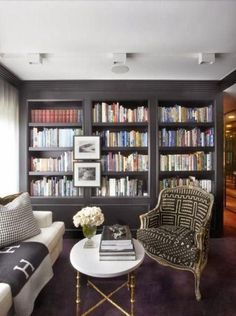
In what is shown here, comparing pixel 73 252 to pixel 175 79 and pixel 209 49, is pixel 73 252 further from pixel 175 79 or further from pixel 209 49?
pixel 175 79

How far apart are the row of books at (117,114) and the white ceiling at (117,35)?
1.76ft

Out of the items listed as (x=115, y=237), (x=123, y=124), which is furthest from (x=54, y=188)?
(x=115, y=237)

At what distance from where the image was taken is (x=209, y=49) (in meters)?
2.21

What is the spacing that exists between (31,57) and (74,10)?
3.13ft

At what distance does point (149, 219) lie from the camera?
2467mm

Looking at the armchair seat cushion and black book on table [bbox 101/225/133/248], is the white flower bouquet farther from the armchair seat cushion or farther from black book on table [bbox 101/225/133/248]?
the armchair seat cushion

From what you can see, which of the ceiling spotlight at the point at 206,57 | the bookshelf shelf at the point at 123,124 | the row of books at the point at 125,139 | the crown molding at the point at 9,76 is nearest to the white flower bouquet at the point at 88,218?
the row of books at the point at 125,139

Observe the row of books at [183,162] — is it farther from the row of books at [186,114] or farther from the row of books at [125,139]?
the row of books at [186,114]

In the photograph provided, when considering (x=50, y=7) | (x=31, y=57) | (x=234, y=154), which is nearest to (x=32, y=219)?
(x=31, y=57)

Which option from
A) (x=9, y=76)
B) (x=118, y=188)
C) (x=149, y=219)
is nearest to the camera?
(x=149, y=219)

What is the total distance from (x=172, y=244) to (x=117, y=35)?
205cm

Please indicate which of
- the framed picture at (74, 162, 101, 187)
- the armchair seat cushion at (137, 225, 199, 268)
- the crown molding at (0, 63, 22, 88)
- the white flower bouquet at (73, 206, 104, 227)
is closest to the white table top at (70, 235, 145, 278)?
the white flower bouquet at (73, 206, 104, 227)

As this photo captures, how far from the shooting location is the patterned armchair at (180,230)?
1964 millimetres

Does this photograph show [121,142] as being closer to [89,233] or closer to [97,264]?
[89,233]
